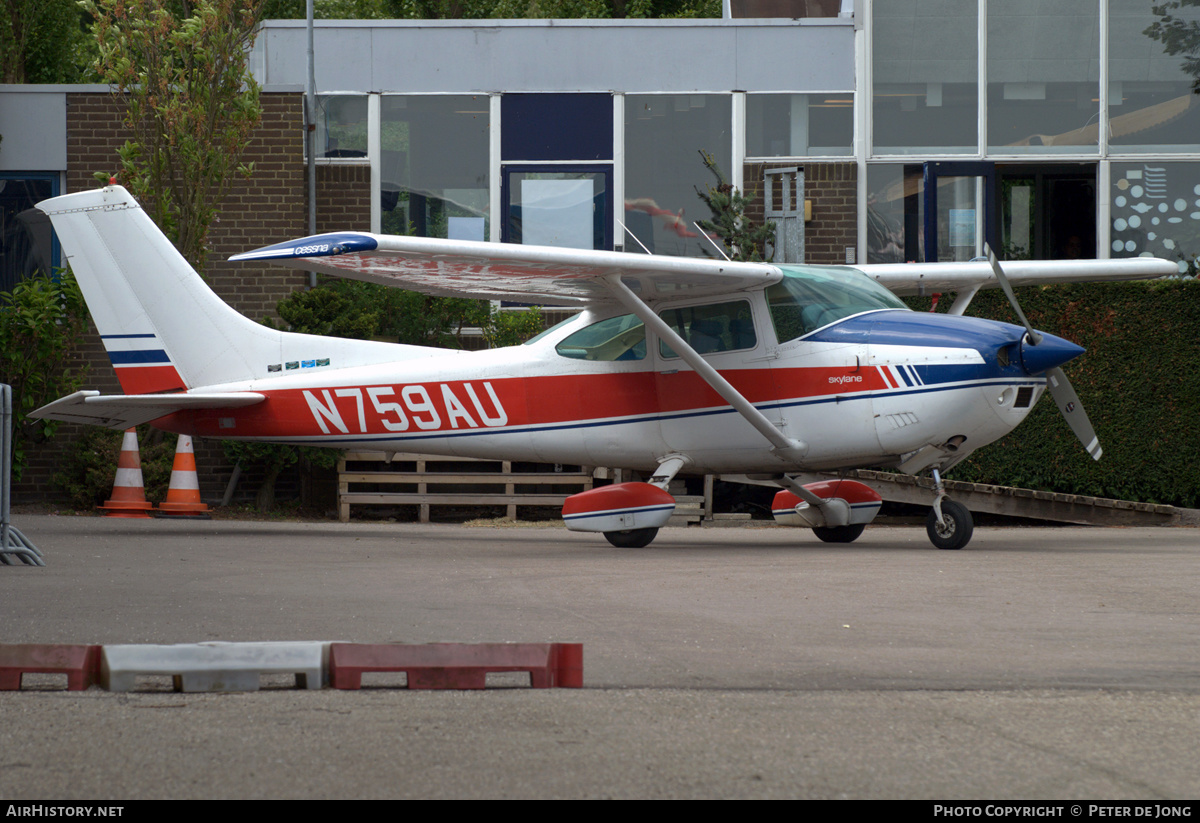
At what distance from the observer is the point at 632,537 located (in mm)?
9992

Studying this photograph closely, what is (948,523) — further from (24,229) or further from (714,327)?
(24,229)

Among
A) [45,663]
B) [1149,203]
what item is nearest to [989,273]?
[1149,203]

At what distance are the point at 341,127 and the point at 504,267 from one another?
310 inches

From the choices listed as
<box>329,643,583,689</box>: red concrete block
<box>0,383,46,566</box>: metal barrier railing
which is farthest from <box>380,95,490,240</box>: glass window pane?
<box>329,643,583,689</box>: red concrete block

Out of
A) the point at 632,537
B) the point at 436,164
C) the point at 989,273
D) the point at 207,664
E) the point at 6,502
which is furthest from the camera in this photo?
the point at 436,164

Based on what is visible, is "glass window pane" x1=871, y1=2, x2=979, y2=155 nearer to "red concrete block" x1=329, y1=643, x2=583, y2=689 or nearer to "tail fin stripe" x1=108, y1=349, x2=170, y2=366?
"tail fin stripe" x1=108, y1=349, x2=170, y2=366

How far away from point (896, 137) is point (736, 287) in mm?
7997

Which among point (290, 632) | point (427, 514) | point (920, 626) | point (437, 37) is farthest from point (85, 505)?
point (920, 626)

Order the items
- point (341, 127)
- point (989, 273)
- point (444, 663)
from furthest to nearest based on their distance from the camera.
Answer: point (341, 127) → point (989, 273) → point (444, 663)

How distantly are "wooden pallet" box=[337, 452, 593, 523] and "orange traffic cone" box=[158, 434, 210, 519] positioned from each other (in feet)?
4.83

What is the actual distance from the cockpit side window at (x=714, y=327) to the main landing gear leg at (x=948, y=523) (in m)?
1.75

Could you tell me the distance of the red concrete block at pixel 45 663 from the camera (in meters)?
3.80

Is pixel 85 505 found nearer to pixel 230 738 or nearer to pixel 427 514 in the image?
pixel 427 514

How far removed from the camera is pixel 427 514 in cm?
1379
